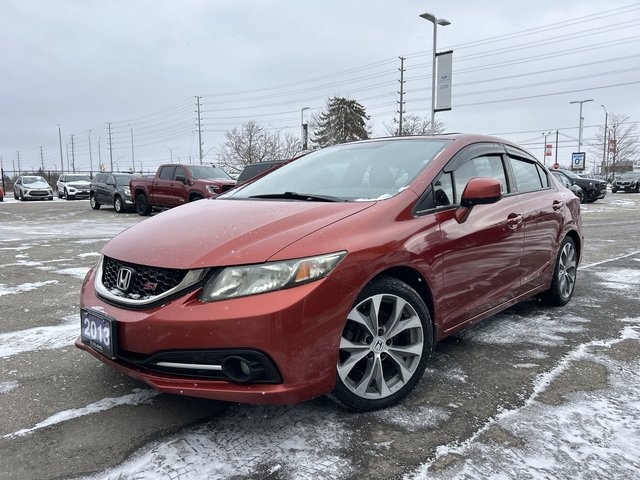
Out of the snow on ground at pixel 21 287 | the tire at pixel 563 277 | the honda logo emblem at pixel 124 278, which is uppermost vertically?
the honda logo emblem at pixel 124 278

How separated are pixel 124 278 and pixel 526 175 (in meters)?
3.35

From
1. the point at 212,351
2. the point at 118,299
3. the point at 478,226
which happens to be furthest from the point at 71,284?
the point at 478,226

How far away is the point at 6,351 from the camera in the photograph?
3.52 meters

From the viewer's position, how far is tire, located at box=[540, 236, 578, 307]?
14.9ft

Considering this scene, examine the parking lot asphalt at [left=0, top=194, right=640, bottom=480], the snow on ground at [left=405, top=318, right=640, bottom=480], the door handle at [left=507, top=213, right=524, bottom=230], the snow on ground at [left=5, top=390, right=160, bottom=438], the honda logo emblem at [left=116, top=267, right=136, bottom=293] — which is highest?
the door handle at [left=507, top=213, right=524, bottom=230]

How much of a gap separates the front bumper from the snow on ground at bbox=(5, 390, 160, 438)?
51 centimetres

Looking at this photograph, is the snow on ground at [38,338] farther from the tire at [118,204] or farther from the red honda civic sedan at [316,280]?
the tire at [118,204]

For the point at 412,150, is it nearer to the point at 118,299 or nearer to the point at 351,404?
the point at 351,404

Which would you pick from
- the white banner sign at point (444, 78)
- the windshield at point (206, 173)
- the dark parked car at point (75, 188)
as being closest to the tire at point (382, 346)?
the windshield at point (206, 173)

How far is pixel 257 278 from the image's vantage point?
7.38 feet

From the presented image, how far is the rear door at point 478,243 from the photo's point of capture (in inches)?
120

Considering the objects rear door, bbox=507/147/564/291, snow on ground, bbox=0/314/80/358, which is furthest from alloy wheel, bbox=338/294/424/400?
snow on ground, bbox=0/314/80/358

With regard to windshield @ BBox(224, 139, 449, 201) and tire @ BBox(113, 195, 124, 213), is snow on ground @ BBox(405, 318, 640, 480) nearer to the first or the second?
windshield @ BBox(224, 139, 449, 201)

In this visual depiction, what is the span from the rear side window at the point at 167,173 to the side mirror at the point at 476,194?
1341 centimetres
